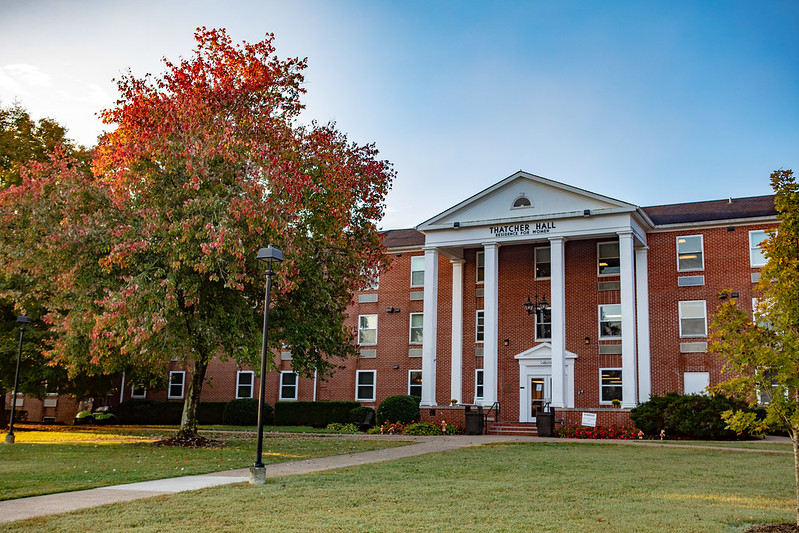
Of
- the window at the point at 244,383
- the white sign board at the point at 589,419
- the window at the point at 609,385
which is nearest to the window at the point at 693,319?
the window at the point at 609,385

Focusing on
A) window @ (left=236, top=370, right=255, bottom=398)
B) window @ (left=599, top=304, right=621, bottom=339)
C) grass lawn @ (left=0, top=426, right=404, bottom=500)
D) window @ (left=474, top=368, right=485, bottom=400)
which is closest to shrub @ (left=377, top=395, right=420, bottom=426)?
window @ (left=474, top=368, right=485, bottom=400)

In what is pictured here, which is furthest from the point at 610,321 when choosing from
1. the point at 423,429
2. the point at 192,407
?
the point at 192,407

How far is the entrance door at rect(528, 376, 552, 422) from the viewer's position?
3061 centimetres

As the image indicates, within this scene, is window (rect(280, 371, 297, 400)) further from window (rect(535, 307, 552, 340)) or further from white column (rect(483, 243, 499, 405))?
window (rect(535, 307, 552, 340))

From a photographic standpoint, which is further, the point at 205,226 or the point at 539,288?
the point at 539,288

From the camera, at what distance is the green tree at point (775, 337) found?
8203 millimetres

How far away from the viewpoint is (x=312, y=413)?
34312 millimetres

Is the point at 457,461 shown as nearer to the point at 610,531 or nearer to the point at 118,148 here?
the point at 610,531

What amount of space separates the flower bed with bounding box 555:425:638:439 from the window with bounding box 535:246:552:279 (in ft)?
26.0

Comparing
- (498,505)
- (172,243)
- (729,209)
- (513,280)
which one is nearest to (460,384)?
(513,280)

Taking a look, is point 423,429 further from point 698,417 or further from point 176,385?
point 176,385

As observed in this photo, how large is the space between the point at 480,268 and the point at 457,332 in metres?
3.94

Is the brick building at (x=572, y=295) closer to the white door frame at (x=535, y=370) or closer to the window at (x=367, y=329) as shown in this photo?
the white door frame at (x=535, y=370)

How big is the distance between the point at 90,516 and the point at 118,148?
11519mm
